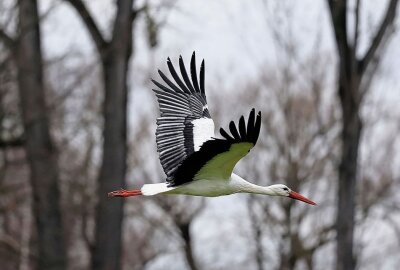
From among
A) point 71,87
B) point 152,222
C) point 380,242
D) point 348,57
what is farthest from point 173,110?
point 380,242

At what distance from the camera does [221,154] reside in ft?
31.0

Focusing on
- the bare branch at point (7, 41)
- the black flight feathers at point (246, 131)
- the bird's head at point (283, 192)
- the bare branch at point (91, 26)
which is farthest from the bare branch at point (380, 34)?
the black flight feathers at point (246, 131)

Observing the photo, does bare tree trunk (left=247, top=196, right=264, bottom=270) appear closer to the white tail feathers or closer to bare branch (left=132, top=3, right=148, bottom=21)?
bare branch (left=132, top=3, right=148, bottom=21)

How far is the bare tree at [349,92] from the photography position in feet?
60.2

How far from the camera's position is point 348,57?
18.4m

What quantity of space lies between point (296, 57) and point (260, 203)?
5110 millimetres

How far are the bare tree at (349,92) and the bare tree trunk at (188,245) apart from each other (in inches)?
194

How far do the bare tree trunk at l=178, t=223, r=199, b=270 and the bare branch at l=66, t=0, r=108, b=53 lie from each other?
20.1 ft

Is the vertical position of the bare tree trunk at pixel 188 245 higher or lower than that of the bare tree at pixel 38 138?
lower

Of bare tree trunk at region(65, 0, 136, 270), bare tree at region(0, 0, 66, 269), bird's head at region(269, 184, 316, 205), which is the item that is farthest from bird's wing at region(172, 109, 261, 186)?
bare tree trunk at region(65, 0, 136, 270)

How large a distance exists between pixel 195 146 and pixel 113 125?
→ 28.5ft

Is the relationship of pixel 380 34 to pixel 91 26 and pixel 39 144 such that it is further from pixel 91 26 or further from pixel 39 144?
pixel 39 144

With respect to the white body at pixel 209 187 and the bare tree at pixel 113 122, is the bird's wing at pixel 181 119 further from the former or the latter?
the bare tree at pixel 113 122

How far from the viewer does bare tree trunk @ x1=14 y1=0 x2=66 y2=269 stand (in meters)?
18.2
